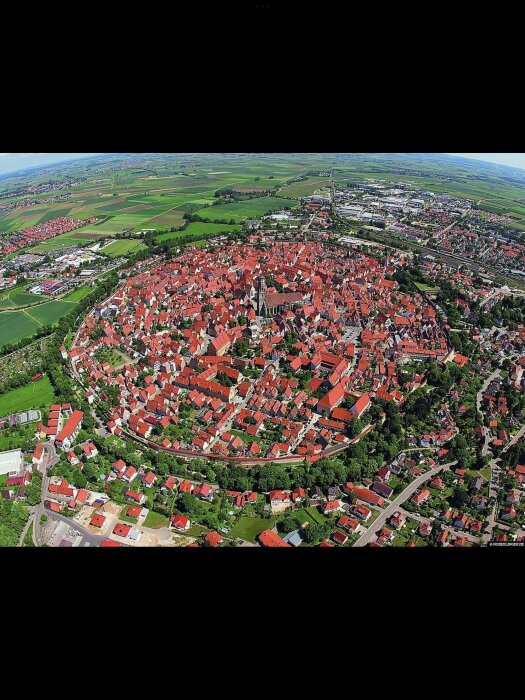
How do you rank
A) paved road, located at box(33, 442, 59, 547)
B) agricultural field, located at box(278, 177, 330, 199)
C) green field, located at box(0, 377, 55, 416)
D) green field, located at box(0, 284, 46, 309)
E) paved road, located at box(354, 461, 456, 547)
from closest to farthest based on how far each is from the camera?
paved road, located at box(33, 442, 59, 547) → paved road, located at box(354, 461, 456, 547) → green field, located at box(0, 377, 55, 416) → green field, located at box(0, 284, 46, 309) → agricultural field, located at box(278, 177, 330, 199)

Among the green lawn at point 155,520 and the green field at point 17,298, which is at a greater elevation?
the green field at point 17,298

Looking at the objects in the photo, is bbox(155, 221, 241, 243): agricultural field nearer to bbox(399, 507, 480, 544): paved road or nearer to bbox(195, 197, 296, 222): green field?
bbox(195, 197, 296, 222): green field

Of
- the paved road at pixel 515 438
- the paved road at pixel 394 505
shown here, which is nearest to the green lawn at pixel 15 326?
the paved road at pixel 394 505

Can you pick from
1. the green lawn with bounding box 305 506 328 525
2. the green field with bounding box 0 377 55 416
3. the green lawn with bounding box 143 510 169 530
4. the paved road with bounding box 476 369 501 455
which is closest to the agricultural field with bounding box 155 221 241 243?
the green field with bounding box 0 377 55 416

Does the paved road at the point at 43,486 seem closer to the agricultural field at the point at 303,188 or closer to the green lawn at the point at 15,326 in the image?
the green lawn at the point at 15,326

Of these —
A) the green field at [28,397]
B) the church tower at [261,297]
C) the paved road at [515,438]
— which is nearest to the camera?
the paved road at [515,438]
